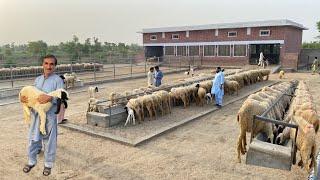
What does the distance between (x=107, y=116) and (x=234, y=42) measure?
88.3 ft

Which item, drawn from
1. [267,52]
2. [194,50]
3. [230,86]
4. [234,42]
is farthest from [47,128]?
[267,52]

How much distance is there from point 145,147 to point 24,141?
10.7 ft

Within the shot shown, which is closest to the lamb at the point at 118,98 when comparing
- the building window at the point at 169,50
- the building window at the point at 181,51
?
the building window at the point at 181,51

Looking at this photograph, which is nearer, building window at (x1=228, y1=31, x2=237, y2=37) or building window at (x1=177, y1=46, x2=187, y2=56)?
building window at (x1=228, y1=31, x2=237, y2=37)

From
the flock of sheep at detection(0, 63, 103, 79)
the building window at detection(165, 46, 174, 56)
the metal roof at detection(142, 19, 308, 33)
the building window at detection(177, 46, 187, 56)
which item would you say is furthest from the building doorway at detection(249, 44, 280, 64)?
the flock of sheep at detection(0, 63, 103, 79)

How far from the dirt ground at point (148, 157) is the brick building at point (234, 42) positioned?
23.6m

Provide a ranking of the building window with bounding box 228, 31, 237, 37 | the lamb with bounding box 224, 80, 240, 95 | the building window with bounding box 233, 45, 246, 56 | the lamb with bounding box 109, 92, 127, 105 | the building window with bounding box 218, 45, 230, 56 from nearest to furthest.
A: the lamb with bounding box 109, 92, 127, 105, the lamb with bounding box 224, 80, 240, 95, the building window with bounding box 233, 45, 246, 56, the building window with bounding box 228, 31, 237, 37, the building window with bounding box 218, 45, 230, 56

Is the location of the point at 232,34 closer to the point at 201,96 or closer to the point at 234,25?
the point at 234,25

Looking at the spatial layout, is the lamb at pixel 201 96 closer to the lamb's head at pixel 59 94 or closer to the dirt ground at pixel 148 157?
the dirt ground at pixel 148 157

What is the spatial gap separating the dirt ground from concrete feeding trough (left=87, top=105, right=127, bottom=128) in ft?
2.74

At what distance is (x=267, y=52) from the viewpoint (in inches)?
1412

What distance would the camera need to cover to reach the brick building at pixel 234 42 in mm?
31141

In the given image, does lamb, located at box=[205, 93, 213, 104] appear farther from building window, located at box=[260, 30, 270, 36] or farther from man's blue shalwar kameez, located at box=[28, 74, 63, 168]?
building window, located at box=[260, 30, 270, 36]

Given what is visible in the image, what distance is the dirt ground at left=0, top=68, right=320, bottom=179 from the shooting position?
6438mm
